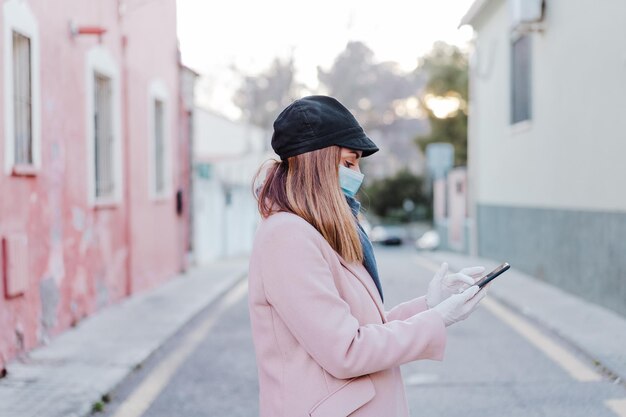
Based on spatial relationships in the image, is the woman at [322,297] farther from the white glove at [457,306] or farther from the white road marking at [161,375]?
the white road marking at [161,375]

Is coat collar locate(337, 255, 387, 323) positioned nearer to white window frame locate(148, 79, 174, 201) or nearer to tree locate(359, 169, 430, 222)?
white window frame locate(148, 79, 174, 201)

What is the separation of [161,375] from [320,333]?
5.03m

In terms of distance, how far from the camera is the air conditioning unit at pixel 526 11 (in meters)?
11.9

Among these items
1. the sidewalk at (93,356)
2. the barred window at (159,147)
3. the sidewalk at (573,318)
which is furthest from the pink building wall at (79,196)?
the sidewalk at (573,318)

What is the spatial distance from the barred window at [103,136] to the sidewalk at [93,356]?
1.54 metres

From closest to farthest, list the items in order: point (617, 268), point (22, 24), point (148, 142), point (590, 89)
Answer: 1. point (22, 24)
2. point (617, 268)
3. point (590, 89)
4. point (148, 142)

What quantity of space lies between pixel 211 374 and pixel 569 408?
2.84 metres

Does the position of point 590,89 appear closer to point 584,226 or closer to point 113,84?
point 584,226

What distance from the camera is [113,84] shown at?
34.1ft

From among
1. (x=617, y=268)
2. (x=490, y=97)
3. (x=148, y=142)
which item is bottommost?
(x=617, y=268)

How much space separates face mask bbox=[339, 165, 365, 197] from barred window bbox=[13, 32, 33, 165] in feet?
18.9

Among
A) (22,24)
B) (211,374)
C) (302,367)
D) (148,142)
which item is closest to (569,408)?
(211,374)

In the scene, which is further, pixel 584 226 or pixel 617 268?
pixel 584 226

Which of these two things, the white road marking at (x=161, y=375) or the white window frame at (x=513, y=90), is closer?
the white road marking at (x=161, y=375)
